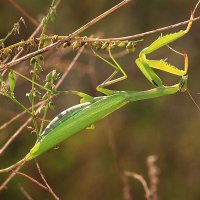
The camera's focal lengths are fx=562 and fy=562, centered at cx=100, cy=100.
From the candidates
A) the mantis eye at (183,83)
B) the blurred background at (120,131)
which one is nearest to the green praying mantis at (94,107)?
the mantis eye at (183,83)

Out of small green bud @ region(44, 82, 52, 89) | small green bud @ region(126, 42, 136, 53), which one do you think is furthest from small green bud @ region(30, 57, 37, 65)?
small green bud @ region(126, 42, 136, 53)

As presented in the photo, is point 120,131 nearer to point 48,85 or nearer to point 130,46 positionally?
point 48,85

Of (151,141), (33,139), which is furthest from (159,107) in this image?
(33,139)

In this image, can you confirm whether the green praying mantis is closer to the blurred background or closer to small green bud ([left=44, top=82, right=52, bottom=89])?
small green bud ([left=44, top=82, right=52, bottom=89])

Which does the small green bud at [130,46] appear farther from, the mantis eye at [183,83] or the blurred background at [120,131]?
the blurred background at [120,131]

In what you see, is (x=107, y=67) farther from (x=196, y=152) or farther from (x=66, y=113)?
(x=66, y=113)

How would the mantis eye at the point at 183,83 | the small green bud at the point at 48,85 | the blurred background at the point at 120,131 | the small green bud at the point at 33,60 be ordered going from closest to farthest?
the small green bud at the point at 33,60 → the small green bud at the point at 48,85 → the mantis eye at the point at 183,83 → the blurred background at the point at 120,131

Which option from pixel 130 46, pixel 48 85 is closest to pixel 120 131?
pixel 48 85

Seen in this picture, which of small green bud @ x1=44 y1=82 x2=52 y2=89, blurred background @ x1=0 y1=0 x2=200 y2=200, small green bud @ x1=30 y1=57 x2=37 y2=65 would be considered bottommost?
blurred background @ x1=0 y1=0 x2=200 y2=200
